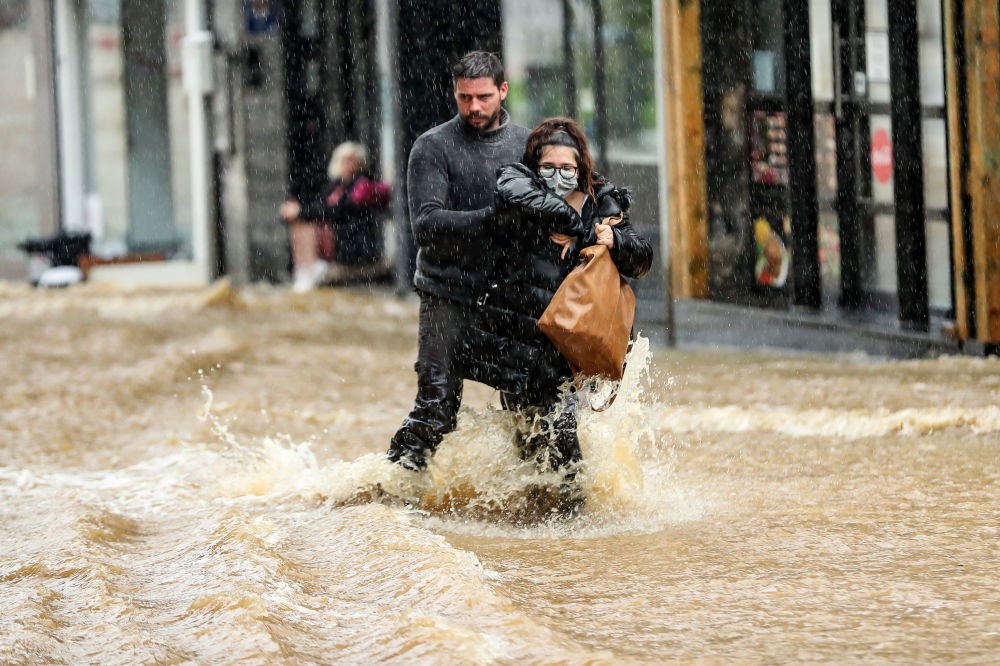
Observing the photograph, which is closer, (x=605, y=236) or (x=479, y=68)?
(x=605, y=236)

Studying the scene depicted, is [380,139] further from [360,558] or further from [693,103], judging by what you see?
[360,558]

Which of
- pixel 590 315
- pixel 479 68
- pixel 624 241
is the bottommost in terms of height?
pixel 590 315

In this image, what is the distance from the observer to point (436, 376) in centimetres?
686

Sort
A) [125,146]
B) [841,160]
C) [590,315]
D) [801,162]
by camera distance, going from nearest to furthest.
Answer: [590,315]
[841,160]
[801,162]
[125,146]

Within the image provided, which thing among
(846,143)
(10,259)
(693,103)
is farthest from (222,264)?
(846,143)

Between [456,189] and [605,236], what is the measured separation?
2.37 feet

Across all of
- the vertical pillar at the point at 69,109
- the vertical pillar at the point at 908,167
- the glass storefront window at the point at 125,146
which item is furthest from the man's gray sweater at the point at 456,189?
the vertical pillar at the point at 69,109

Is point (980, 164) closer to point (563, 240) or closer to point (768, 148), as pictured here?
point (768, 148)

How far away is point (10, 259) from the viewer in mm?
25359

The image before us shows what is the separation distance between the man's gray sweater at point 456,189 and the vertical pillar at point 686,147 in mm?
7371

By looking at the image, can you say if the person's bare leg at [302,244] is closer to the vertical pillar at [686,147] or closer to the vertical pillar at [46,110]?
the vertical pillar at [46,110]

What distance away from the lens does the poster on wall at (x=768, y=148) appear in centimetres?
1327

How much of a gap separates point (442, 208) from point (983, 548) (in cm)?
236

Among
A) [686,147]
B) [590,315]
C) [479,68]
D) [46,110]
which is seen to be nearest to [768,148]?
[686,147]
